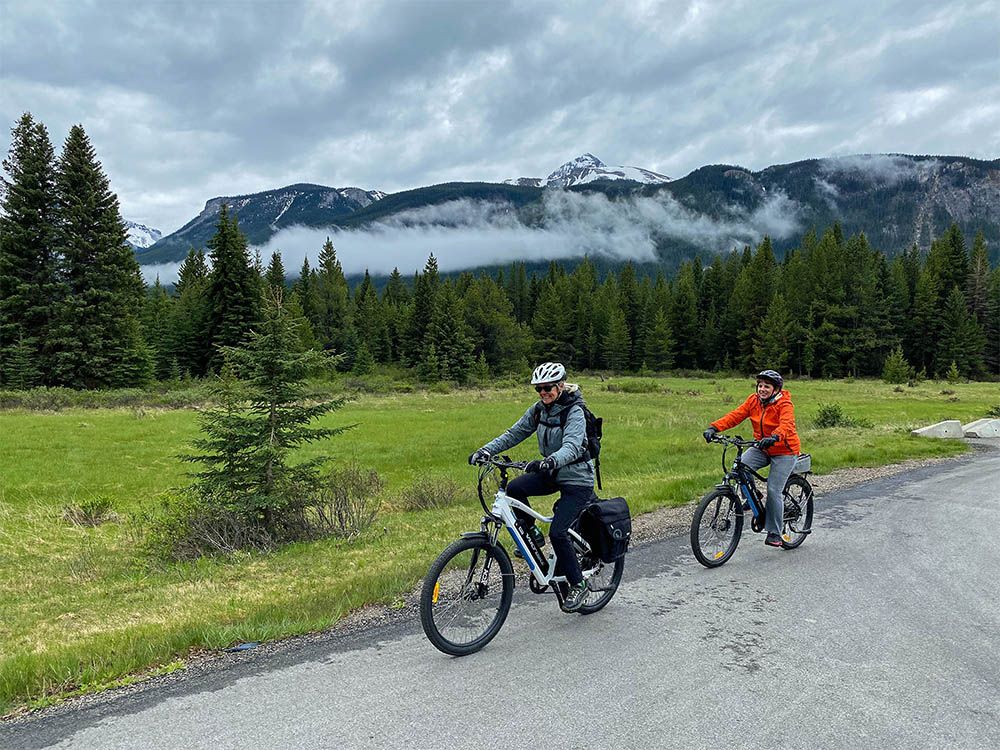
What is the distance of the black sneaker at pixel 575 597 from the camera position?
18.3ft

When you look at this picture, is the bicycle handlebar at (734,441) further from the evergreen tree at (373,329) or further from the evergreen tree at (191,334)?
the evergreen tree at (373,329)

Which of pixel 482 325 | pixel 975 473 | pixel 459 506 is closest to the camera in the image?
pixel 459 506

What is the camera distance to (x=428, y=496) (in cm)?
1400

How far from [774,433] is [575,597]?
3863 millimetres

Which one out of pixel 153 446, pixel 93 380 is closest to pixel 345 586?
pixel 153 446

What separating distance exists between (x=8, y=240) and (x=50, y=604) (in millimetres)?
47587

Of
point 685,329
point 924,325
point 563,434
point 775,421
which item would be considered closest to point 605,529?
point 563,434

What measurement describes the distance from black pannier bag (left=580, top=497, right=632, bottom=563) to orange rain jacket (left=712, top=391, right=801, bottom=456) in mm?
2627

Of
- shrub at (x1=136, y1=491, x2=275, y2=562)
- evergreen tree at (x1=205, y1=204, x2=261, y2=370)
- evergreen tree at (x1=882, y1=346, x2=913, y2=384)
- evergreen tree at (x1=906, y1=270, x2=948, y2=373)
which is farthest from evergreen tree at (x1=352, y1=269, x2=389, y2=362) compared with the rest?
shrub at (x1=136, y1=491, x2=275, y2=562)

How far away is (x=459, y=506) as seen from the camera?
1359 centimetres

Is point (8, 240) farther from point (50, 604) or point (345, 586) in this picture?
point (345, 586)

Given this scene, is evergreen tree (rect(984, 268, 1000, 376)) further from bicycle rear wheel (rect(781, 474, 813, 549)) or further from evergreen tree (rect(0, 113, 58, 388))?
evergreen tree (rect(0, 113, 58, 388))

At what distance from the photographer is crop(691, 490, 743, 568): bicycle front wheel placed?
7.22m

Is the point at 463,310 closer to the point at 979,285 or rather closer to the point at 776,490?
the point at 979,285
